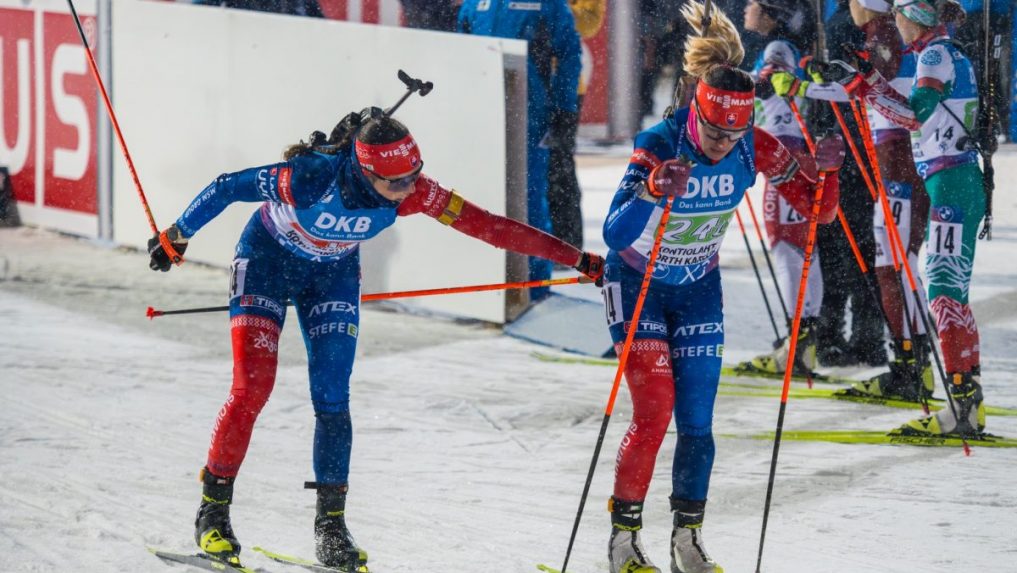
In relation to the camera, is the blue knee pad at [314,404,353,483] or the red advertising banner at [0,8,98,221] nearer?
the blue knee pad at [314,404,353,483]

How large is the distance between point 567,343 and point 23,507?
13.1 ft

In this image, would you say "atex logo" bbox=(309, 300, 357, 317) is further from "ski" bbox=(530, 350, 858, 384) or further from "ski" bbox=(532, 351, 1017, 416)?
→ "ski" bbox=(530, 350, 858, 384)

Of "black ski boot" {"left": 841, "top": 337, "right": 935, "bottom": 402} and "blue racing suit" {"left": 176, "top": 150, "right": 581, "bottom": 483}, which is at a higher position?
"blue racing suit" {"left": 176, "top": 150, "right": 581, "bottom": 483}

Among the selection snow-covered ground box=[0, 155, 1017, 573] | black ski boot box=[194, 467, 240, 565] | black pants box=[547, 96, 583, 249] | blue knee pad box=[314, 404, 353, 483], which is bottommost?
snow-covered ground box=[0, 155, 1017, 573]

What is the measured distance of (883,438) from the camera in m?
6.98

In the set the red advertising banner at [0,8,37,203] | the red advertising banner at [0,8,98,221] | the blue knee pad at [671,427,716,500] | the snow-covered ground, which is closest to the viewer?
the blue knee pad at [671,427,716,500]

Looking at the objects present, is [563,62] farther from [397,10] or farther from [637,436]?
[397,10]

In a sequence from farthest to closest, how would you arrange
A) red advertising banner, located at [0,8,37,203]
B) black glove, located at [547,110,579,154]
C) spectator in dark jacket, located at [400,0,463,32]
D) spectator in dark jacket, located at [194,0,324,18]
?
red advertising banner, located at [0,8,37,203], spectator in dark jacket, located at [194,0,324,18], spectator in dark jacket, located at [400,0,463,32], black glove, located at [547,110,579,154]

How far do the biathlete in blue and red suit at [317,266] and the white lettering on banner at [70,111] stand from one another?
7.34 m

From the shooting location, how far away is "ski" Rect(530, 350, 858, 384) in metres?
8.27

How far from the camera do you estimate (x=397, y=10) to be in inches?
674

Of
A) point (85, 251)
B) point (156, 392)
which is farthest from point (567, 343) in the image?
point (85, 251)

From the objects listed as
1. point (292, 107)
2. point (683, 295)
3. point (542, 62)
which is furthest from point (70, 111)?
point (683, 295)

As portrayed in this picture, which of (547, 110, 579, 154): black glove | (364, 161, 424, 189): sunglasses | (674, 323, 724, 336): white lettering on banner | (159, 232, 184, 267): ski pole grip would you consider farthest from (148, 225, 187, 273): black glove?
(547, 110, 579, 154): black glove
